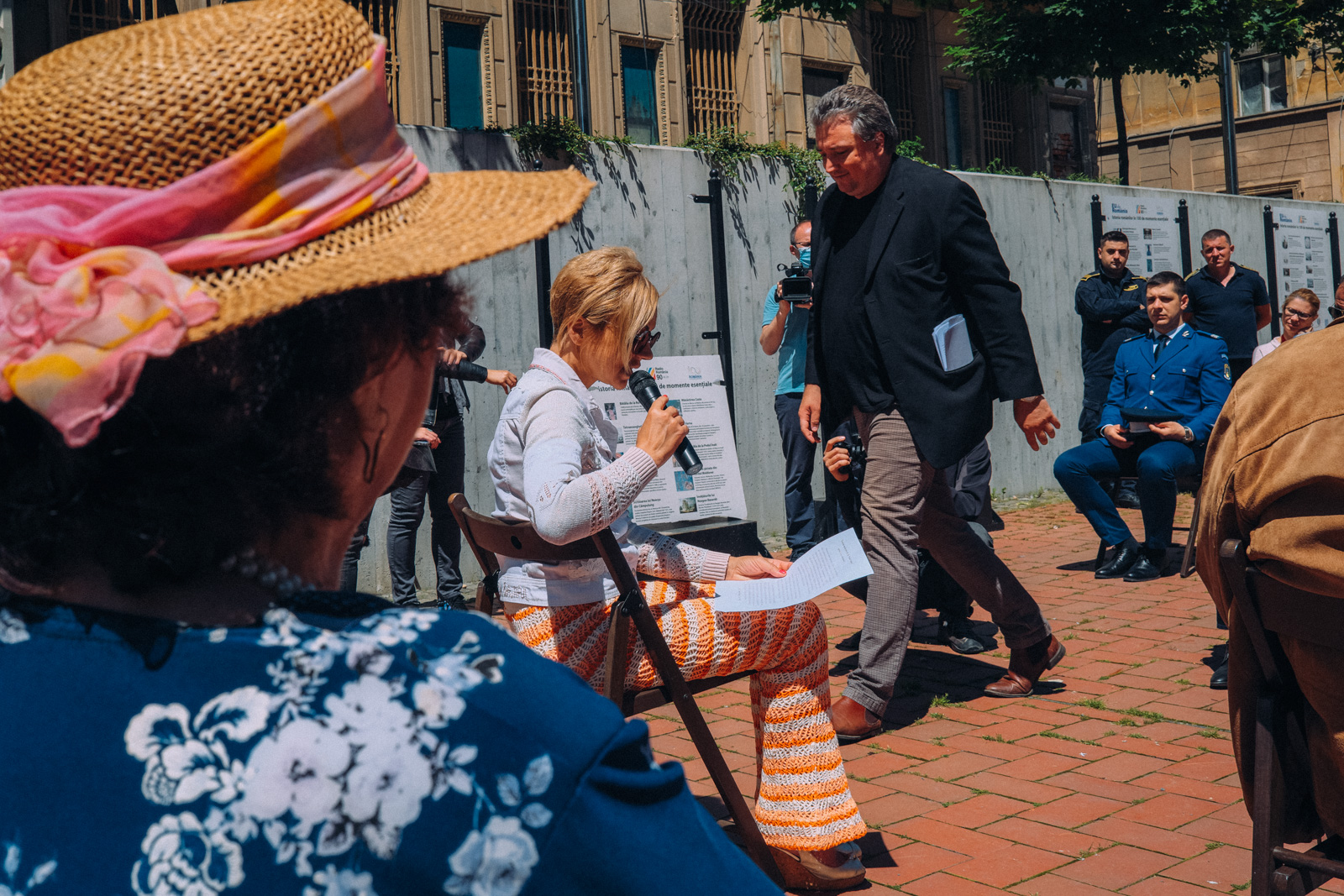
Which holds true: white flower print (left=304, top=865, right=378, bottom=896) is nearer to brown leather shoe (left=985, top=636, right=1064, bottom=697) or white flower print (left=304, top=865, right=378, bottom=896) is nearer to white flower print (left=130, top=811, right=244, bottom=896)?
white flower print (left=130, top=811, right=244, bottom=896)

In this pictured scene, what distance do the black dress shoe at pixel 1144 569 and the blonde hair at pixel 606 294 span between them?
4.86 meters

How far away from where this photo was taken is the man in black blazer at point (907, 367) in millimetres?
4492

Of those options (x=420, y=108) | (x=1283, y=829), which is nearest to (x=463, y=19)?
(x=420, y=108)

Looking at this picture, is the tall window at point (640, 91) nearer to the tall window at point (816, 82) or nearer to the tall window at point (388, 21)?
the tall window at point (816, 82)

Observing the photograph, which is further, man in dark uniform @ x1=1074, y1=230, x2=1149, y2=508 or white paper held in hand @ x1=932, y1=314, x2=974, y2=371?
man in dark uniform @ x1=1074, y1=230, x2=1149, y2=508

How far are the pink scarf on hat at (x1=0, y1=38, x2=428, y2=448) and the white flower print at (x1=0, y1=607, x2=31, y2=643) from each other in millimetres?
151

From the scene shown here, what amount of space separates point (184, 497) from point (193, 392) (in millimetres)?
81

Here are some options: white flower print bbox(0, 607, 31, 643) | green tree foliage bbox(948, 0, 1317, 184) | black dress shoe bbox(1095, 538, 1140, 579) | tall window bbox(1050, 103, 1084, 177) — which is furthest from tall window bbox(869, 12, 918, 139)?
white flower print bbox(0, 607, 31, 643)

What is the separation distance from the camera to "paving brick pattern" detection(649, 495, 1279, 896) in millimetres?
3197

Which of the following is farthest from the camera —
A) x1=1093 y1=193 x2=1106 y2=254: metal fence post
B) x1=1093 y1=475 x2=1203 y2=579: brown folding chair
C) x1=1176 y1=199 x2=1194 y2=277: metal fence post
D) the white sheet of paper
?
x1=1176 y1=199 x2=1194 y2=277: metal fence post

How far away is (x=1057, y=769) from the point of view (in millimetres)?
3979

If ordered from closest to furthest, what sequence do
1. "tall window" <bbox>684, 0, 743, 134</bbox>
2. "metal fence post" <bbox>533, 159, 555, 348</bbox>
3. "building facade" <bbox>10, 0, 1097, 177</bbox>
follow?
"metal fence post" <bbox>533, 159, 555, 348</bbox>, "building facade" <bbox>10, 0, 1097, 177</bbox>, "tall window" <bbox>684, 0, 743, 134</bbox>

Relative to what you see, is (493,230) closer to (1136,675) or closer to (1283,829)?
(1283,829)

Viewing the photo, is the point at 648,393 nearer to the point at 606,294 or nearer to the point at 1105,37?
the point at 606,294
